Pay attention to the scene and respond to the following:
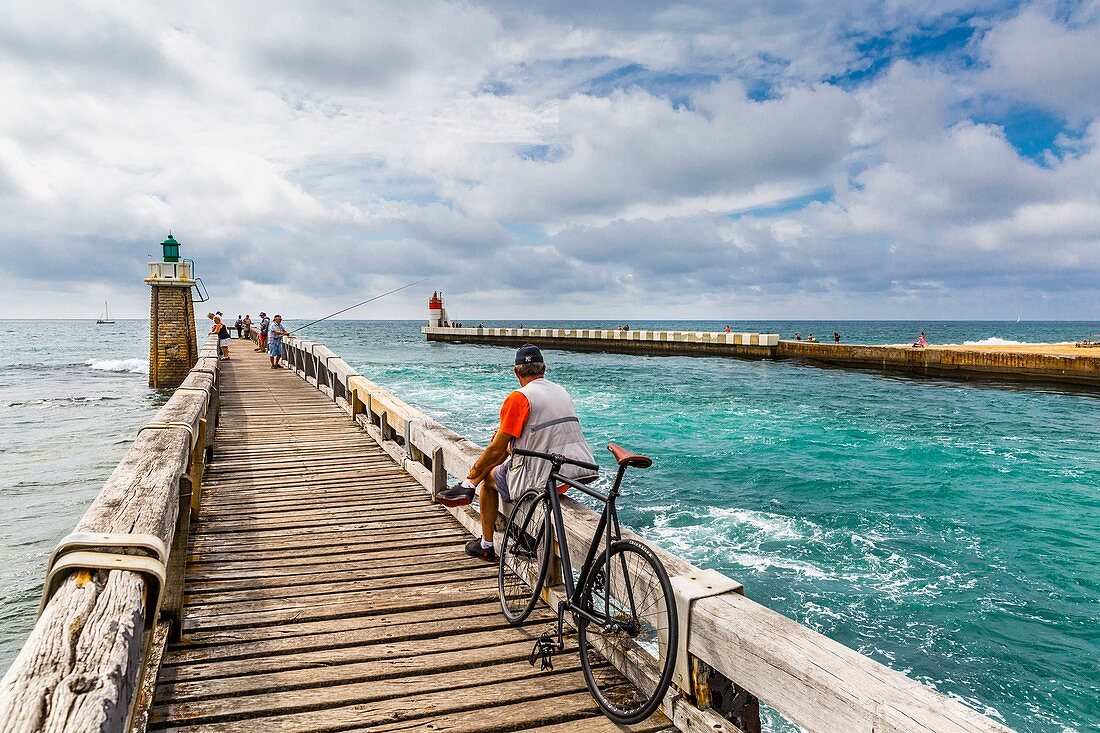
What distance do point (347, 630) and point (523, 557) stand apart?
1196mm

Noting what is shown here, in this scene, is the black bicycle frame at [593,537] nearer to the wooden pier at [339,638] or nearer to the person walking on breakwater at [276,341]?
the wooden pier at [339,638]

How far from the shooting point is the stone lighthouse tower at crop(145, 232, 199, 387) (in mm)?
34156

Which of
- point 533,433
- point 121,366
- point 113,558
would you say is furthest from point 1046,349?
point 121,366

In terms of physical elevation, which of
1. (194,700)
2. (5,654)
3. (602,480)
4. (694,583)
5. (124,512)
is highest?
(124,512)

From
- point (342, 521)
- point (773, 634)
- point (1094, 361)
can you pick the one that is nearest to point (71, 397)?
point (342, 521)

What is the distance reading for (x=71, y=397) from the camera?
31.6 m

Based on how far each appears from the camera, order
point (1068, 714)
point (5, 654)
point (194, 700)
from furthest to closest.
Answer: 1. point (5, 654)
2. point (1068, 714)
3. point (194, 700)

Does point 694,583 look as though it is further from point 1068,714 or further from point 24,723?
point 1068,714

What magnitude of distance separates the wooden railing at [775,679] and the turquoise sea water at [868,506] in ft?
15.1

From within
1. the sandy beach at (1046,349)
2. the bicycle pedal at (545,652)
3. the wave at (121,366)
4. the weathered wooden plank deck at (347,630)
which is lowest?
the wave at (121,366)

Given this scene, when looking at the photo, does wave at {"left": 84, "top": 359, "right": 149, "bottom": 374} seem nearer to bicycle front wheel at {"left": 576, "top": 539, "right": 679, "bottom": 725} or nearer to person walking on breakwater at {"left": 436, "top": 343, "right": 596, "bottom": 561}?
person walking on breakwater at {"left": 436, "top": 343, "right": 596, "bottom": 561}

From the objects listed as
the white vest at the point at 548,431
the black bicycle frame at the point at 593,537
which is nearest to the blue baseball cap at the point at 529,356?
the white vest at the point at 548,431

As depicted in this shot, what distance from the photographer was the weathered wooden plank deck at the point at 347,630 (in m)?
3.29

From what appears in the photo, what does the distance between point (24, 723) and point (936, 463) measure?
17.9 m
